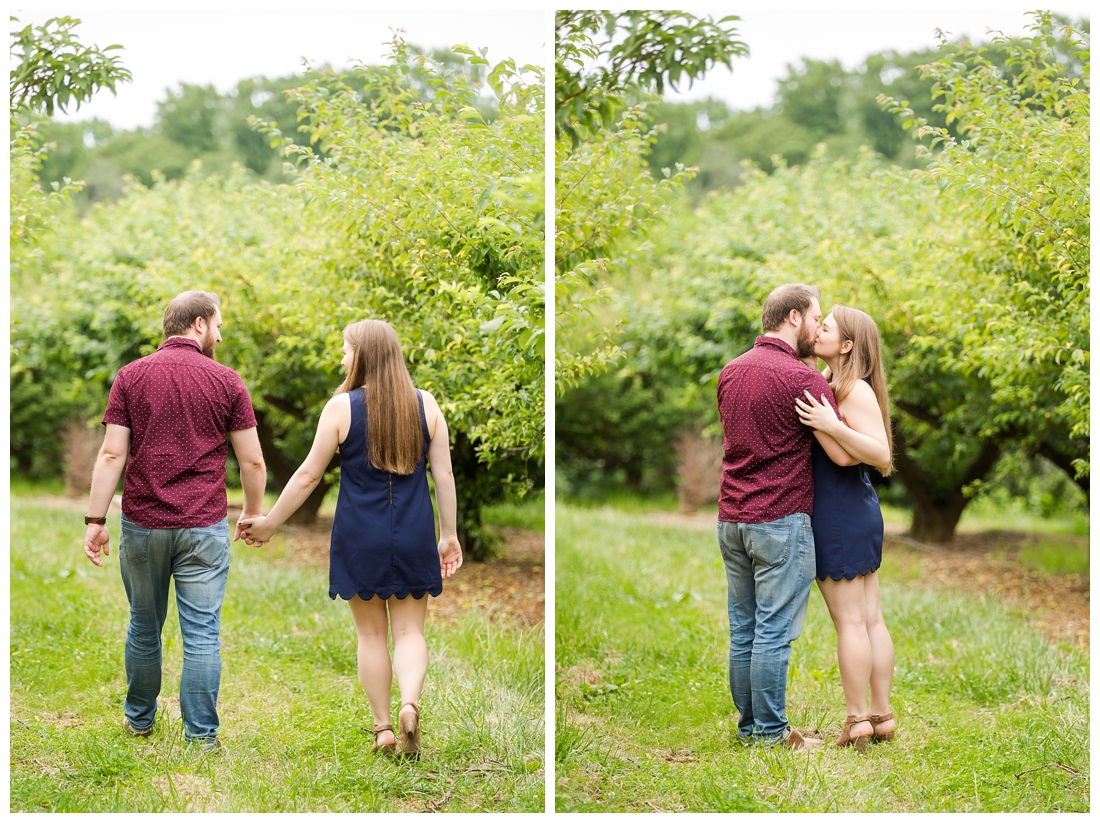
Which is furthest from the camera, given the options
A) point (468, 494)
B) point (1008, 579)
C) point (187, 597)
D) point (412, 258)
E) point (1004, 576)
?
point (1004, 576)

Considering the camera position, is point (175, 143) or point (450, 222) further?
point (175, 143)

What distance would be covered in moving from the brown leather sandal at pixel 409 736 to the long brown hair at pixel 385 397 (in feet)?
2.51

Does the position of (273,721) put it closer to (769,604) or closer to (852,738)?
(769,604)

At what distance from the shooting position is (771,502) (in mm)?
2834

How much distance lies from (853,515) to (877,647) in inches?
20.0

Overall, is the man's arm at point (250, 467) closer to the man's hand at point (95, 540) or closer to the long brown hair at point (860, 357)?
the man's hand at point (95, 540)

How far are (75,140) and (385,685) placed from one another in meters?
9.36

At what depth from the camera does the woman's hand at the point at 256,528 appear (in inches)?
110

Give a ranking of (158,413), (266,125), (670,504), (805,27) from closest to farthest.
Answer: (158,413) < (266,125) < (805,27) < (670,504)

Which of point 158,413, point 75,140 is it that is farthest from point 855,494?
point 75,140

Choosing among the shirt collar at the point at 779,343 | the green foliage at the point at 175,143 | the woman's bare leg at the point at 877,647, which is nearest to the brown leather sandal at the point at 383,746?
the woman's bare leg at the point at 877,647

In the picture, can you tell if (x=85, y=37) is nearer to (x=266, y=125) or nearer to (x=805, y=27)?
(x=266, y=125)

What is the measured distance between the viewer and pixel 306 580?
5.46 m

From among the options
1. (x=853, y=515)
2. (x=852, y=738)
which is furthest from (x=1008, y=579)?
(x=853, y=515)
